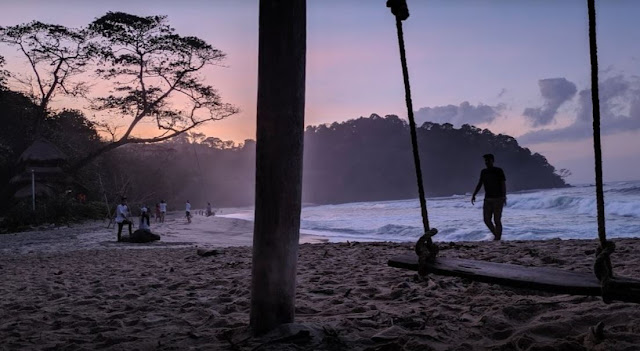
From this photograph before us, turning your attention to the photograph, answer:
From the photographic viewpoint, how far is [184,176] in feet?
196

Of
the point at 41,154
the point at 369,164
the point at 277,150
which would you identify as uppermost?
the point at 369,164

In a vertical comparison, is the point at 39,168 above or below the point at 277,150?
above

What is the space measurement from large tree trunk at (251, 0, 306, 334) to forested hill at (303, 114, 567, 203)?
3195 inches

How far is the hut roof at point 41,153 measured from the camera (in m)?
23.2

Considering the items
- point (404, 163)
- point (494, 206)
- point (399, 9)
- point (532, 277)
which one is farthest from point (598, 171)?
point (404, 163)

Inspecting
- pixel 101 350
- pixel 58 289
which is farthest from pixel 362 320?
pixel 58 289

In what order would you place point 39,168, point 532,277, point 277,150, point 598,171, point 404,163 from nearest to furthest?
point 598,171, point 532,277, point 277,150, point 39,168, point 404,163

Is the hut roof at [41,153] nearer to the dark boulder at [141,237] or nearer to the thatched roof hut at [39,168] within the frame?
the thatched roof hut at [39,168]

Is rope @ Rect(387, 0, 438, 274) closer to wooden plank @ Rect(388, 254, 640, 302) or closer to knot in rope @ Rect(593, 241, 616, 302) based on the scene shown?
wooden plank @ Rect(388, 254, 640, 302)

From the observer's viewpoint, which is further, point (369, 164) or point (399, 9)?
point (369, 164)

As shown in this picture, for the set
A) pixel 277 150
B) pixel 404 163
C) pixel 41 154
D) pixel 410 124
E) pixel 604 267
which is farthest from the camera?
pixel 404 163

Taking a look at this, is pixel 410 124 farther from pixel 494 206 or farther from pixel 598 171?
pixel 494 206

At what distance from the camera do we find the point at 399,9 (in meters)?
2.64

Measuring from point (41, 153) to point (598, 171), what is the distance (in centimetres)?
2691
